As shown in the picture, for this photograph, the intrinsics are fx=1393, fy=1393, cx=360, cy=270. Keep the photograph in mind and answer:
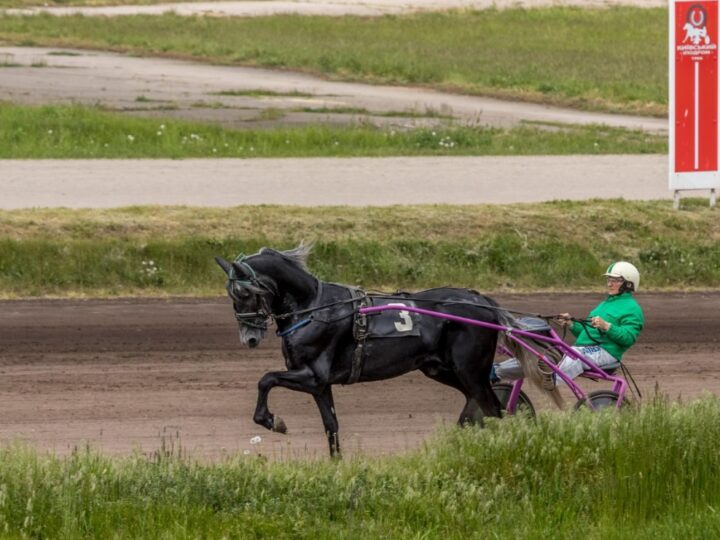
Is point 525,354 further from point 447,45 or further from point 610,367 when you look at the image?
Answer: point 447,45

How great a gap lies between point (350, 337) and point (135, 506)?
7.29 feet

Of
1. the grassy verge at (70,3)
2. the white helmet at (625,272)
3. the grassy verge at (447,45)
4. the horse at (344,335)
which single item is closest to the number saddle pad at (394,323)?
the horse at (344,335)

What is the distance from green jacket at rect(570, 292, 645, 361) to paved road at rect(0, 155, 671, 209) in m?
7.63

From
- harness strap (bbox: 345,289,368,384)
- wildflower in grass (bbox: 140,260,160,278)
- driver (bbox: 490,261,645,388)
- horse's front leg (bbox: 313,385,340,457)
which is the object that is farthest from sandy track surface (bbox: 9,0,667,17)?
horse's front leg (bbox: 313,385,340,457)

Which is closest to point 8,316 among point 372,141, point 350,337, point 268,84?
point 350,337

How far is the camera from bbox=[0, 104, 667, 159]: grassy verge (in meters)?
20.5

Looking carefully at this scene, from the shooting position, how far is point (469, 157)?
67.6 ft

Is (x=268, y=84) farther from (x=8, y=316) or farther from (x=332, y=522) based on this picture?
(x=332, y=522)

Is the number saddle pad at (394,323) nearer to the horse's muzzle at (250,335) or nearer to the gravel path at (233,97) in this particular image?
the horse's muzzle at (250,335)

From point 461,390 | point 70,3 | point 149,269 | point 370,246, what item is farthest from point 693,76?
point 70,3

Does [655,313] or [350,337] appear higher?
[350,337]

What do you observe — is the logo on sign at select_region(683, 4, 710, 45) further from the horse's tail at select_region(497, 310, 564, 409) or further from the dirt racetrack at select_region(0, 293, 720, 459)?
the horse's tail at select_region(497, 310, 564, 409)

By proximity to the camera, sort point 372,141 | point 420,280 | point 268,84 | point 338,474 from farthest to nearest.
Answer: point 268,84 → point 372,141 → point 420,280 → point 338,474

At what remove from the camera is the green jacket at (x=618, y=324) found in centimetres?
918
